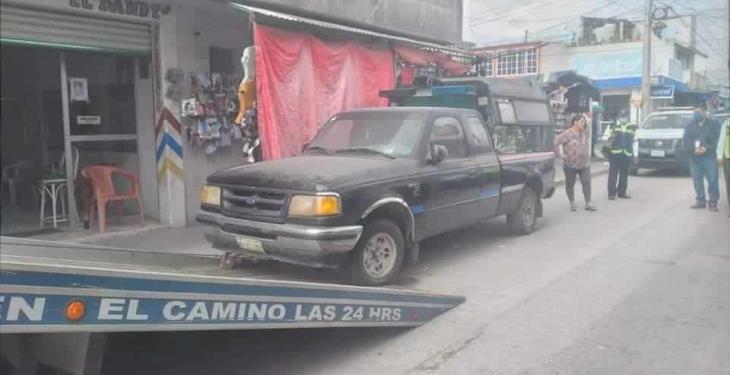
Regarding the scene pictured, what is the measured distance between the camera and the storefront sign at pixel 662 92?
92.4 ft

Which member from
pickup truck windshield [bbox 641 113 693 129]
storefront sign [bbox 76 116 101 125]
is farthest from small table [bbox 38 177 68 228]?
pickup truck windshield [bbox 641 113 693 129]

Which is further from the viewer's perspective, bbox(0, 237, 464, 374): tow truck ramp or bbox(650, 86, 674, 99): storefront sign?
bbox(650, 86, 674, 99): storefront sign

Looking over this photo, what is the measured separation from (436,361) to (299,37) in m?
6.23

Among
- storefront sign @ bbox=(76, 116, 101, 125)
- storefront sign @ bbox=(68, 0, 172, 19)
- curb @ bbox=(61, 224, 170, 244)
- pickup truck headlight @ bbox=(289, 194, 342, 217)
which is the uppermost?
storefront sign @ bbox=(68, 0, 172, 19)

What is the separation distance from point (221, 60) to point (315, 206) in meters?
5.42

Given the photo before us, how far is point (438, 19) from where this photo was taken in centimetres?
1387

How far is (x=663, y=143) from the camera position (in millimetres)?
15766

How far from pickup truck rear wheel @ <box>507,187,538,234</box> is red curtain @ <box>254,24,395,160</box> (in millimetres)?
3314

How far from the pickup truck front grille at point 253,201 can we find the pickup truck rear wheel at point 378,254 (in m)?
0.77

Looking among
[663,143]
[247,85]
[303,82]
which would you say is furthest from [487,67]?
[247,85]

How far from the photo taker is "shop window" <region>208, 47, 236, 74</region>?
951 centimetres

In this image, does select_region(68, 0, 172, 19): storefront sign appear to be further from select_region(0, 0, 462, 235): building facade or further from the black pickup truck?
the black pickup truck

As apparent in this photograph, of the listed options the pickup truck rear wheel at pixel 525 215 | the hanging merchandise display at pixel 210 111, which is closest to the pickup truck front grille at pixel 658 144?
→ the pickup truck rear wheel at pixel 525 215

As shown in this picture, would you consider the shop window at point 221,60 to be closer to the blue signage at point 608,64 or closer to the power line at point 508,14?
the power line at point 508,14
